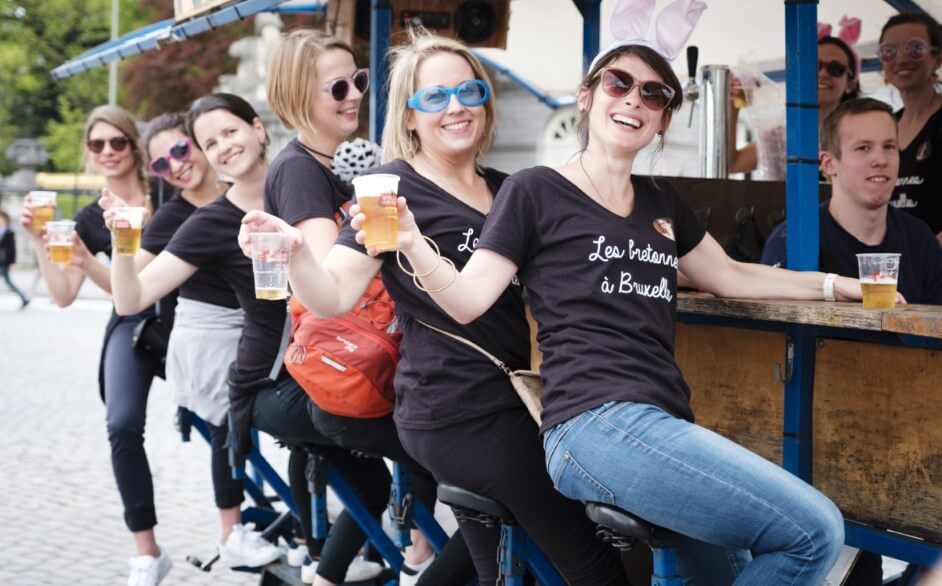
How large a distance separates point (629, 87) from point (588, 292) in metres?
0.51

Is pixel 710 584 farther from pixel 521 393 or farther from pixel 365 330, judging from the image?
pixel 365 330

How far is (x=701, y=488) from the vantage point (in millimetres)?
2520

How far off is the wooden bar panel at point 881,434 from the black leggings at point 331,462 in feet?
5.25

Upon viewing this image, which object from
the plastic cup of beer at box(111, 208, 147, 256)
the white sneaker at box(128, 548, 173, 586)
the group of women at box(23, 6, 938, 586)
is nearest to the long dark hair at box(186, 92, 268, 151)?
the group of women at box(23, 6, 938, 586)

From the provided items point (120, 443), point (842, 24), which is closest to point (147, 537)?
point (120, 443)

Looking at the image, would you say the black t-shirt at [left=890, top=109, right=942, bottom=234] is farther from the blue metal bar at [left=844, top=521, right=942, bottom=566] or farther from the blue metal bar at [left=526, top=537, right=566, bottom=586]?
the blue metal bar at [left=526, top=537, right=566, bottom=586]

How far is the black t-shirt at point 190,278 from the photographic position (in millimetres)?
4648

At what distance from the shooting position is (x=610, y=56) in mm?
2947

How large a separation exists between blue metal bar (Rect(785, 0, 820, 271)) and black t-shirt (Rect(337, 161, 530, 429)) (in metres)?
0.76

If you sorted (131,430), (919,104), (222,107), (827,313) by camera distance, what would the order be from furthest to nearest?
(131,430) → (919,104) → (222,107) → (827,313)

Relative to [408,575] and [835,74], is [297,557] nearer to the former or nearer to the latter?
[408,575]

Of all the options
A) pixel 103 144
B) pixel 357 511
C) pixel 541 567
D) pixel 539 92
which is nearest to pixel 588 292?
pixel 541 567

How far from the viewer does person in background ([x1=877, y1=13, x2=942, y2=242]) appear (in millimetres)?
4547

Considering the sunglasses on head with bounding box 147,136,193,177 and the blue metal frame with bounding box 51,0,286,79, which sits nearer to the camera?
the blue metal frame with bounding box 51,0,286,79
